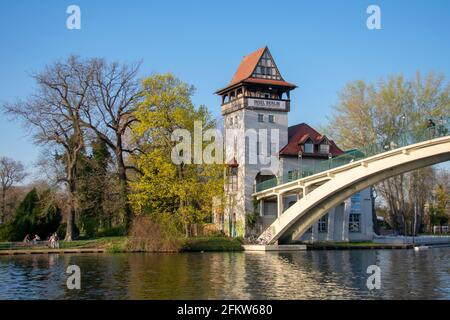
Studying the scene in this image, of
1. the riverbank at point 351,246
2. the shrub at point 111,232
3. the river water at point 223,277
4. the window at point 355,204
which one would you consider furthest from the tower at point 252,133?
the river water at point 223,277

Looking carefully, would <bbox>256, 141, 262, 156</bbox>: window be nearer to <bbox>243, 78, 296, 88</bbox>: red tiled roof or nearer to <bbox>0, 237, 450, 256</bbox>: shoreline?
<bbox>243, 78, 296, 88</bbox>: red tiled roof

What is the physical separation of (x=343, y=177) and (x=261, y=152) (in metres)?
12.2

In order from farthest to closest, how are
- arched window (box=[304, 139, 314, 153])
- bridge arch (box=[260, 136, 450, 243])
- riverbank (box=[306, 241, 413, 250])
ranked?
1. arched window (box=[304, 139, 314, 153])
2. riverbank (box=[306, 241, 413, 250])
3. bridge arch (box=[260, 136, 450, 243])

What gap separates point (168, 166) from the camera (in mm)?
45344

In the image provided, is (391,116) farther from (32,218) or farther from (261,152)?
(32,218)

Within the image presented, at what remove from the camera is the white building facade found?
2032 inches

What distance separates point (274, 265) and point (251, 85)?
22.3 m

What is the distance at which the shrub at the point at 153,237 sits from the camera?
42.2 metres

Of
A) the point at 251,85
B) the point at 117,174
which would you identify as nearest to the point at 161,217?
the point at 117,174

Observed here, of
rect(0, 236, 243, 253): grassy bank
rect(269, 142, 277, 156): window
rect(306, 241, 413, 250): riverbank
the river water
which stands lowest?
Answer: the river water

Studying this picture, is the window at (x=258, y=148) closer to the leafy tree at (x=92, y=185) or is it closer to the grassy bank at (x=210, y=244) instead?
the grassy bank at (x=210, y=244)

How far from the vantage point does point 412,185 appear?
58000 millimetres

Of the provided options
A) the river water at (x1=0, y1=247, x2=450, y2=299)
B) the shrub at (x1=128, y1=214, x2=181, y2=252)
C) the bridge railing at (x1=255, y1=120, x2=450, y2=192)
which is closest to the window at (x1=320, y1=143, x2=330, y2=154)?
the bridge railing at (x1=255, y1=120, x2=450, y2=192)
